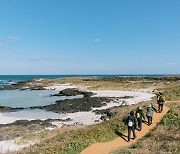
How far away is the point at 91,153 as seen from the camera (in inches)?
723

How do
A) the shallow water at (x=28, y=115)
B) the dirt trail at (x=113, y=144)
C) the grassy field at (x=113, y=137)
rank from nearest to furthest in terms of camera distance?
the grassy field at (x=113, y=137)
the dirt trail at (x=113, y=144)
the shallow water at (x=28, y=115)

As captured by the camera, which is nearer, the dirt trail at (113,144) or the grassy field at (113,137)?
the grassy field at (113,137)

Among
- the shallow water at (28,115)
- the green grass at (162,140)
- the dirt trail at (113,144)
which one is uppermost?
the green grass at (162,140)

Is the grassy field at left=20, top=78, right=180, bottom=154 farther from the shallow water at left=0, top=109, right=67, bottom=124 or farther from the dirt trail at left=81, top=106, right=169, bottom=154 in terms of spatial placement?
the shallow water at left=0, top=109, right=67, bottom=124

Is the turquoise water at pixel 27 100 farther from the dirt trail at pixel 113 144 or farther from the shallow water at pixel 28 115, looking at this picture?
the dirt trail at pixel 113 144

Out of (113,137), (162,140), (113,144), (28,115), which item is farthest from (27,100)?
(162,140)

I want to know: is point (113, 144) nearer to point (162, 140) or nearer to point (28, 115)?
point (162, 140)

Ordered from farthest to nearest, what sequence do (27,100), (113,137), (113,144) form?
(27,100), (113,137), (113,144)

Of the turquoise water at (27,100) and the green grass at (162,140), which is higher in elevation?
the green grass at (162,140)

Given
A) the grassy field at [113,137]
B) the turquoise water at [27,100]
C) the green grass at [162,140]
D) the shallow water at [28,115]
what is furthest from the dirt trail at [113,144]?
the turquoise water at [27,100]

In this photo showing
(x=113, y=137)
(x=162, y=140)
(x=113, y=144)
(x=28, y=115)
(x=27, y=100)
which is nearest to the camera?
(x=162, y=140)

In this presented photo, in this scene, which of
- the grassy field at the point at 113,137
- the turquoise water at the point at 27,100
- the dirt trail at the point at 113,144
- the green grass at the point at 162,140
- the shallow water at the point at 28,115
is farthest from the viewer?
the turquoise water at the point at 27,100

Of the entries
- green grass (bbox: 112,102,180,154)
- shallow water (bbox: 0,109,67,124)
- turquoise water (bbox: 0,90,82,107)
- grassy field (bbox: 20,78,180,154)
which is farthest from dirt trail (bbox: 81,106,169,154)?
turquoise water (bbox: 0,90,82,107)

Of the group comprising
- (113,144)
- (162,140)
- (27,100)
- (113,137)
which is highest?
(162,140)
